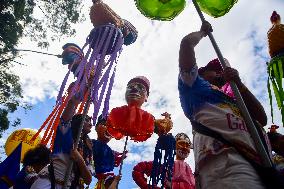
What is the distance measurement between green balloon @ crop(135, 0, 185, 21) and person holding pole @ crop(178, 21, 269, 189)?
269 millimetres

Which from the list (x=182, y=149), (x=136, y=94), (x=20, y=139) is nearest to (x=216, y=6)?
(x=136, y=94)

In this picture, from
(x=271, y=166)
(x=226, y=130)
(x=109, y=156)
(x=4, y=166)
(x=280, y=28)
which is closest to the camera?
(x=271, y=166)

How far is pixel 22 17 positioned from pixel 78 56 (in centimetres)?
729

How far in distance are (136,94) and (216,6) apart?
8.78 ft

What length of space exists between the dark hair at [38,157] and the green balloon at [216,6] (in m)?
2.64

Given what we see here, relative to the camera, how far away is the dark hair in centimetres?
388

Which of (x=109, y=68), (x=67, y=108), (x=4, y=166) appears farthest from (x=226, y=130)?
(x=4, y=166)

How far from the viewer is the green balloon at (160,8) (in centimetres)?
228

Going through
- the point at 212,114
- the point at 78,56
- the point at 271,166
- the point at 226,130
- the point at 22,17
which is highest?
the point at 22,17

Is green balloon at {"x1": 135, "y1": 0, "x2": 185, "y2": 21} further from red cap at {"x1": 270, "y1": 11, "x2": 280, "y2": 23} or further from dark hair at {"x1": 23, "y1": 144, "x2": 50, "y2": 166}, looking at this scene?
dark hair at {"x1": 23, "y1": 144, "x2": 50, "y2": 166}

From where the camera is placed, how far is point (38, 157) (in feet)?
12.8

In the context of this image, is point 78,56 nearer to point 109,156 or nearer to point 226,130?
point 109,156

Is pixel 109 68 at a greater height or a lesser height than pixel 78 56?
lesser

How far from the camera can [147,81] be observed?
5.00m
